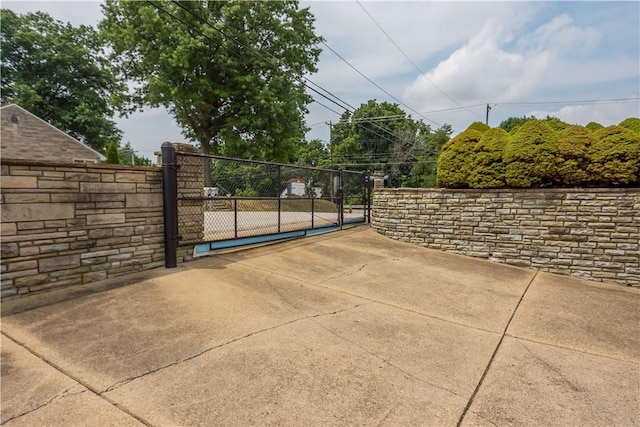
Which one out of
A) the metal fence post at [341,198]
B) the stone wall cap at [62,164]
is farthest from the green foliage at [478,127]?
the stone wall cap at [62,164]

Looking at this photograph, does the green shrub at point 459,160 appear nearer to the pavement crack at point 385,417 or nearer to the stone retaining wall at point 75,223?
the stone retaining wall at point 75,223

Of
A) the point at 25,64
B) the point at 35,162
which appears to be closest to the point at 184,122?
the point at 25,64

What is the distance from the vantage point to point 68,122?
23.2 metres

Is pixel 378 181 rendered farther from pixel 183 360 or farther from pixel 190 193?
pixel 183 360

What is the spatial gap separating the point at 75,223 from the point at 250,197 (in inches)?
119

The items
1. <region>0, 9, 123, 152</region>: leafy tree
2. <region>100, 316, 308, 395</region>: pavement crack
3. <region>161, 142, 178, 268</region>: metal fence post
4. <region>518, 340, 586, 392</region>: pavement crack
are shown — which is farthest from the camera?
<region>0, 9, 123, 152</region>: leafy tree

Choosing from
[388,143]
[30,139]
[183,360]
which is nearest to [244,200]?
[183,360]

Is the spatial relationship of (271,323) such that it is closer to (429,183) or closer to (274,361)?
(274,361)

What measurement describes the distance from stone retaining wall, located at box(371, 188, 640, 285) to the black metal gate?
2399 millimetres

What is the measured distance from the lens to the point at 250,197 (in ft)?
20.6

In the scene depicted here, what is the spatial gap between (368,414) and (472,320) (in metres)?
2.14

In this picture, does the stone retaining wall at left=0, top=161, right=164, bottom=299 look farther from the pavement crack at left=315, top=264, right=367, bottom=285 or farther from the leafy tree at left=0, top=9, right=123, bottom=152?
the leafy tree at left=0, top=9, right=123, bottom=152

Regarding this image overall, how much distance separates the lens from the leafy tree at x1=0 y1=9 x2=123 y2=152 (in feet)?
72.9

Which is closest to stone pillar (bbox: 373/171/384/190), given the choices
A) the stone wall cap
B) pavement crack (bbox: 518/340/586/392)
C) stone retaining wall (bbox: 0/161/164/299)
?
stone retaining wall (bbox: 0/161/164/299)
